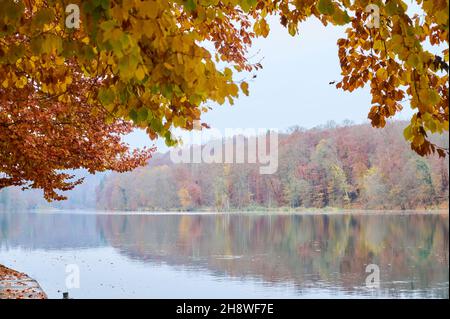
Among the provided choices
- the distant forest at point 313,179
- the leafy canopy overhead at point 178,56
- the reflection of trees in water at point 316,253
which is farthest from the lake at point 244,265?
the distant forest at point 313,179

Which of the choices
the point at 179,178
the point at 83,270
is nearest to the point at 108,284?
the point at 83,270

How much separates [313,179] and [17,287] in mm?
92541

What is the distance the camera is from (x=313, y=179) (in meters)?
105

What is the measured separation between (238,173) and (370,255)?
74.8 m

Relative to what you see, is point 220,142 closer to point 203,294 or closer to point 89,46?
point 203,294

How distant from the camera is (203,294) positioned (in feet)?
82.8

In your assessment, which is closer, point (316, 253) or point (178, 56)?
point (178, 56)

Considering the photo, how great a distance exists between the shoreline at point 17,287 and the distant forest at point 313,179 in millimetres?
75073

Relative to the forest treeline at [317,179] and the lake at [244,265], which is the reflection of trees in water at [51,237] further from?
the forest treeline at [317,179]

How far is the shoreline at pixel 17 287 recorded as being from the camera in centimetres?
1295

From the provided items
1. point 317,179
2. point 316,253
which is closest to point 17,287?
point 316,253

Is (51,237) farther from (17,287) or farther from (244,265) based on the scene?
(17,287)

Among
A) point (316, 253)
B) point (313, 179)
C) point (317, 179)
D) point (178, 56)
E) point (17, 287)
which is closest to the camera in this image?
point (178, 56)

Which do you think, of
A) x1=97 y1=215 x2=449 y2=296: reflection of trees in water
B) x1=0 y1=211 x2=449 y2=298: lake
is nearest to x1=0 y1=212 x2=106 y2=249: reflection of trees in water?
x1=0 y1=211 x2=449 y2=298: lake
